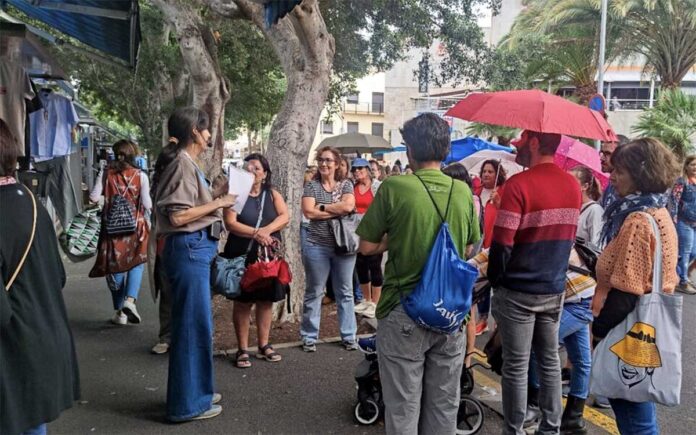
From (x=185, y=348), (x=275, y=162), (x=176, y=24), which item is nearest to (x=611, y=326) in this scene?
(x=185, y=348)

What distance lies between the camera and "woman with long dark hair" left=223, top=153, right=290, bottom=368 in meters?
4.79

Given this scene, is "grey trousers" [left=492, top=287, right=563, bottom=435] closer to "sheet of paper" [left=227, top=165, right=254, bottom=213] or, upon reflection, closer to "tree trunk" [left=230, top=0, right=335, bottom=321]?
"sheet of paper" [left=227, top=165, right=254, bottom=213]

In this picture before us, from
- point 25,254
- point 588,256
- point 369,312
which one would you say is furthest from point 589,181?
point 25,254

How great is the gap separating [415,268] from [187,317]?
1645mm

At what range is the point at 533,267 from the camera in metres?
3.29

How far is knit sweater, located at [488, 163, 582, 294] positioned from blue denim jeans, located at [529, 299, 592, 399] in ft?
1.99

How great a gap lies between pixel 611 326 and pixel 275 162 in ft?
13.0

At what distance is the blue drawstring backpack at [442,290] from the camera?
2797 millimetres

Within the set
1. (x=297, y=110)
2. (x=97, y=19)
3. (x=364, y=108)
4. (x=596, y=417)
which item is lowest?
(x=596, y=417)

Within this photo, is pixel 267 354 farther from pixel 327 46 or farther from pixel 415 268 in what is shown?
pixel 327 46

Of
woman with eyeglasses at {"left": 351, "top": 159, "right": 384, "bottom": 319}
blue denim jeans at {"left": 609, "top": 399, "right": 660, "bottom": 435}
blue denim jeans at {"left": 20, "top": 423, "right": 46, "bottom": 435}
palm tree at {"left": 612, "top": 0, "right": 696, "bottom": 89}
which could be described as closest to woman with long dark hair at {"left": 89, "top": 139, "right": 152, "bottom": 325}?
woman with eyeglasses at {"left": 351, "top": 159, "right": 384, "bottom": 319}

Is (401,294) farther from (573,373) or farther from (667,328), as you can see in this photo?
(573,373)

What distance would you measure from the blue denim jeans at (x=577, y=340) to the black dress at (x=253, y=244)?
84.8 inches

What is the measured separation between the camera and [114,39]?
639 cm
